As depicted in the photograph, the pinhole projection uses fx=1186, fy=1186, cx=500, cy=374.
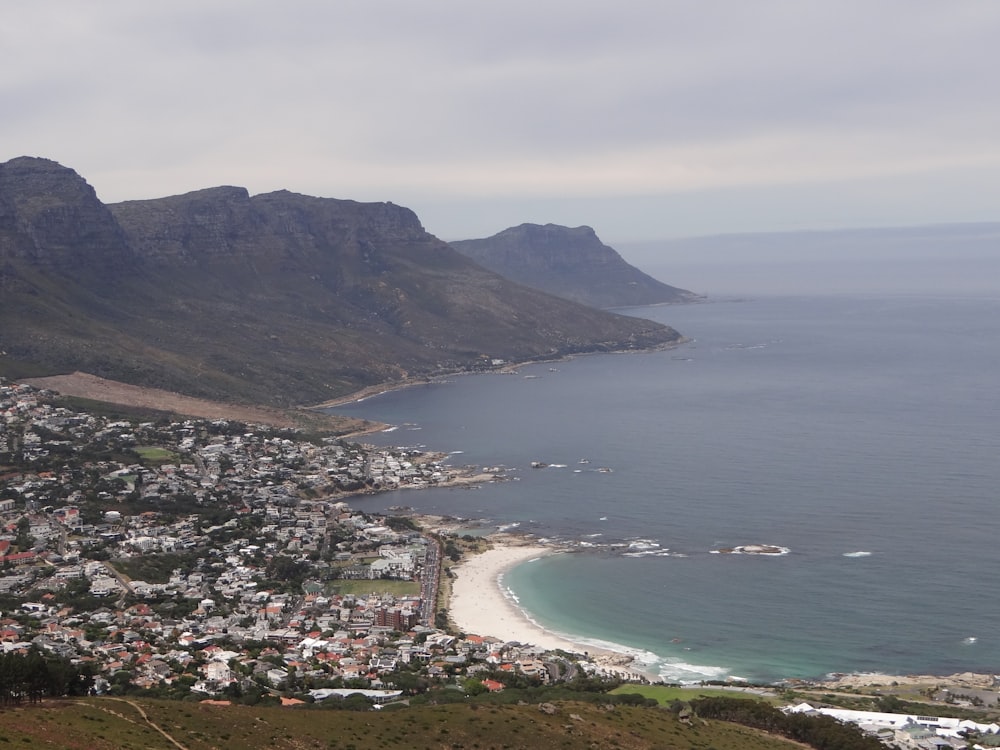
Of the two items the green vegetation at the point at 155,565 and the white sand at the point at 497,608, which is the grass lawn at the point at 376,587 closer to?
the white sand at the point at 497,608

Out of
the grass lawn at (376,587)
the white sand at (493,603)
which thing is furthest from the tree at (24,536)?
the white sand at (493,603)

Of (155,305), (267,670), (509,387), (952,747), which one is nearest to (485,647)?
(267,670)

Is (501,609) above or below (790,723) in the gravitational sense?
below

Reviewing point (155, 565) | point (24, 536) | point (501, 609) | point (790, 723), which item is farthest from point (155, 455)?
point (790, 723)

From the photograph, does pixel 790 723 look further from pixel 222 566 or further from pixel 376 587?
pixel 222 566

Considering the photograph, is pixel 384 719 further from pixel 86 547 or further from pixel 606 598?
pixel 86 547
